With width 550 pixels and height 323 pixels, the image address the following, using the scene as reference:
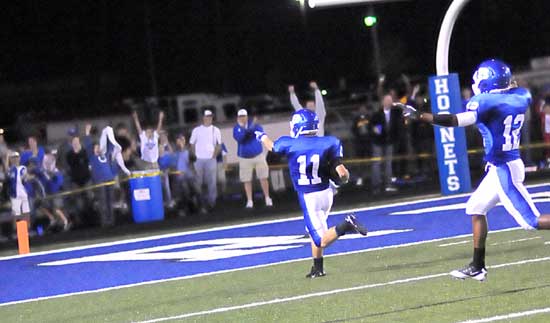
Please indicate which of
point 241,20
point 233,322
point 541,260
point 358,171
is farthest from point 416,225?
point 241,20

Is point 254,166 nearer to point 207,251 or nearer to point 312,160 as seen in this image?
point 207,251

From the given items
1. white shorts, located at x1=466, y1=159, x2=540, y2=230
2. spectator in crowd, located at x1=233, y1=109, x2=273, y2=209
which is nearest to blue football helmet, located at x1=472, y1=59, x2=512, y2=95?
white shorts, located at x1=466, y1=159, x2=540, y2=230

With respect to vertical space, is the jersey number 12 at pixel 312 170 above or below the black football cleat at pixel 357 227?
above

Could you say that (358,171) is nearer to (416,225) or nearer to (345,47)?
(416,225)

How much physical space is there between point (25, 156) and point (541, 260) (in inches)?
405

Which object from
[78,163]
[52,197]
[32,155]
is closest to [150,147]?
[78,163]

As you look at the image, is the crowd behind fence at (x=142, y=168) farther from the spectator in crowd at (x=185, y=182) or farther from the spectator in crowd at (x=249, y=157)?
the spectator in crowd at (x=249, y=157)

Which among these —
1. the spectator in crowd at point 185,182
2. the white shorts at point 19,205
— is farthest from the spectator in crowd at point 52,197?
the spectator in crowd at point 185,182

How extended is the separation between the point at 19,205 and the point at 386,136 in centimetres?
572

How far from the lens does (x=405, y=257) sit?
1168cm

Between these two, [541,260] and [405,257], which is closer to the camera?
[541,260]

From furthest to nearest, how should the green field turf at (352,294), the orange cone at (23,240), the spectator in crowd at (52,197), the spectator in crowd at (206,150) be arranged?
the spectator in crowd at (206,150) → the spectator in crowd at (52,197) → the orange cone at (23,240) → the green field turf at (352,294)

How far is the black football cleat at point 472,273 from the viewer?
9.55m

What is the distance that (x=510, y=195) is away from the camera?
940 centimetres
